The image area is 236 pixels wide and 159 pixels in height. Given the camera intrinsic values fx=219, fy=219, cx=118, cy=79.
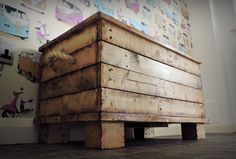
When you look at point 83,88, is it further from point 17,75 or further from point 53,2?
point 53,2

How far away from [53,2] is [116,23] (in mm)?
656

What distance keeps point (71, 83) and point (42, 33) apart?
1.63ft

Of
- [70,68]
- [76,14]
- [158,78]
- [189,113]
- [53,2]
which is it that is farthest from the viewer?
[76,14]

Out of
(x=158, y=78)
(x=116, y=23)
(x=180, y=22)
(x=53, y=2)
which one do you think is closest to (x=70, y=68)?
(x=116, y=23)

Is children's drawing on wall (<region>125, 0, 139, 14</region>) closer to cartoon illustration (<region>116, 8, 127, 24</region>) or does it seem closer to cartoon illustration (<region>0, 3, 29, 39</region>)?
cartoon illustration (<region>116, 8, 127, 24</region>)

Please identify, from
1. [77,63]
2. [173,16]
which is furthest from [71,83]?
[173,16]

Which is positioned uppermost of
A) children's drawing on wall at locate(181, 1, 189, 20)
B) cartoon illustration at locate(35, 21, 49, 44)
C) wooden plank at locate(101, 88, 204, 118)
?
children's drawing on wall at locate(181, 1, 189, 20)

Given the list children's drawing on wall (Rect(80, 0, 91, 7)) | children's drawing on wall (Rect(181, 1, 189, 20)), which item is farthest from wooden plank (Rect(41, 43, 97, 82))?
children's drawing on wall (Rect(181, 1, 189, 20))

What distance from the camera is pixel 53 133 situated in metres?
1.09

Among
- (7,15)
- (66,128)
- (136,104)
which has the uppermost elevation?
(7,15)

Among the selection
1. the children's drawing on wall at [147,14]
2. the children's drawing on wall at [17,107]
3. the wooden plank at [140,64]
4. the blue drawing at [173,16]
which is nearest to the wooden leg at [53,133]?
the children's drawing on wall at [17,107]

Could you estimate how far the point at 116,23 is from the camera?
0.89 meters

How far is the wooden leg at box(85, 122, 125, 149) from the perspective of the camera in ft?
2.51

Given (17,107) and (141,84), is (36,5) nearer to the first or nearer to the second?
(17,107)
